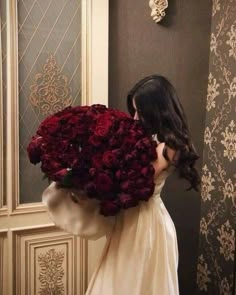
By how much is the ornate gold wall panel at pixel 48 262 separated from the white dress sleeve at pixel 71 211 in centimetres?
59

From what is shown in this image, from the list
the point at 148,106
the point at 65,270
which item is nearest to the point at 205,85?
the point at 148,106

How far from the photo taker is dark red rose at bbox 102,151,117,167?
1.05 m

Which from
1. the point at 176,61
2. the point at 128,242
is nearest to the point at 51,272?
the point at 128,242

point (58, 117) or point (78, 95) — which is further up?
point (78, 95)

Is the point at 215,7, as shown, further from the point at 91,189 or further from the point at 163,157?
the point at 91,189

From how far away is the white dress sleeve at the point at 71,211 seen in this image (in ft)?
3.89

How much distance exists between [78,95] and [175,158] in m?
0.75

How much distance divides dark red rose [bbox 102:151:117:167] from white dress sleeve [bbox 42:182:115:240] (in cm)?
19

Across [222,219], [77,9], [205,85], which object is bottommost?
[222,219]

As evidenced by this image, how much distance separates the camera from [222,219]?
79.0 inches

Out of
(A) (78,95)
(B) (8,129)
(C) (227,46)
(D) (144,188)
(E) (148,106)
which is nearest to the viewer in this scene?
(D) (144,188)

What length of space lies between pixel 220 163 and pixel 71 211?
1125 mm

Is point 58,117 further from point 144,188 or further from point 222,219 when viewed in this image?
point 222,219

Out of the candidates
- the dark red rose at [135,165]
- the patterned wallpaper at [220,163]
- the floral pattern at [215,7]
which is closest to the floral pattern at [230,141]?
the patterned wallpaper at [220,163]
